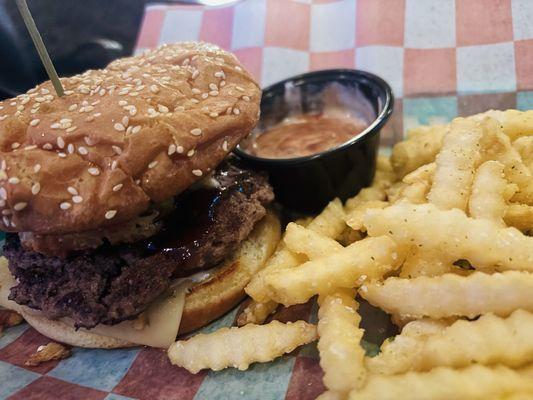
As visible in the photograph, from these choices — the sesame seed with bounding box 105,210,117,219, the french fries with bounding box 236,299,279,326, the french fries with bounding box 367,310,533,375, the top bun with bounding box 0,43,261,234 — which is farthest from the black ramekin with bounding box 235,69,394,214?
the french fries with bounding box 367,310,533,375

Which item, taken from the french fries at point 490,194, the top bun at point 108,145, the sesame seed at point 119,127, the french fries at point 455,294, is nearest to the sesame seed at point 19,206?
the top bun at point 108,145

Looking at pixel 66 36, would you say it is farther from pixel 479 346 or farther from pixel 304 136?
pixel 479 346

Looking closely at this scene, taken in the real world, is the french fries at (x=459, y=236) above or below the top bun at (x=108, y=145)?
below

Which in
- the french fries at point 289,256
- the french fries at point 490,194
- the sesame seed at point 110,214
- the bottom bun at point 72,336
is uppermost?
the sesame seed at point 110,214

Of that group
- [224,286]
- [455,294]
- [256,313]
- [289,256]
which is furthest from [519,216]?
[224,286]

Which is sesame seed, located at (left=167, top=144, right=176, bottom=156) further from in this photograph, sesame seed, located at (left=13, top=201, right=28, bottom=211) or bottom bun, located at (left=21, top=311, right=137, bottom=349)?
bottom bun, located at (left=21, top=311, right=137, bottom=349)

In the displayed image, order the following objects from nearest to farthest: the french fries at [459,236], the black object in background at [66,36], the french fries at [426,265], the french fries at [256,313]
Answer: the french fries at [459,236] < the french fries at [426,265] < the french fries at [256,313] < the black object in background at [66,36]

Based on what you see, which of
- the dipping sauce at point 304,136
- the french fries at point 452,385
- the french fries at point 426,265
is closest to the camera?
the french fries at point 452,385

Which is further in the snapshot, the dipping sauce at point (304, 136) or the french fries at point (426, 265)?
the dipping sauce at point (304, 136)

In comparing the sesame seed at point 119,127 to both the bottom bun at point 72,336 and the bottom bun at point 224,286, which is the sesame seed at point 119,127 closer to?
the bottom bun at point 224,286
